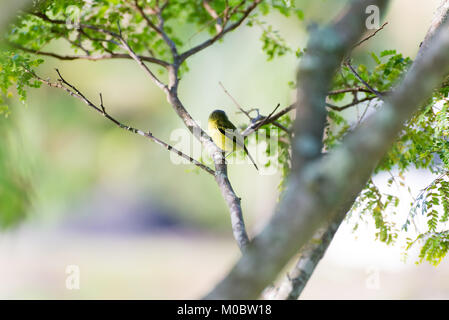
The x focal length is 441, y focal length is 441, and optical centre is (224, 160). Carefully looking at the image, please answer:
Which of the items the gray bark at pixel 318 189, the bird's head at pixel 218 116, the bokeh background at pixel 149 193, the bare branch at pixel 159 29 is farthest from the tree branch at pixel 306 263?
the bokeh background at pixel 149 193

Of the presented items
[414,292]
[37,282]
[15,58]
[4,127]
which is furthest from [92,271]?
[4,127]

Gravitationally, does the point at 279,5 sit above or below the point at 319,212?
above

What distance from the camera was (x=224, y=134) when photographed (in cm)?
183

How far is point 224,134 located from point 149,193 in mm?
6148

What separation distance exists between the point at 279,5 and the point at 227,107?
12.2ft

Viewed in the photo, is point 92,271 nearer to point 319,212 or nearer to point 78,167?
point 78,167

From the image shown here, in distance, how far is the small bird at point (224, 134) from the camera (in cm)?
180

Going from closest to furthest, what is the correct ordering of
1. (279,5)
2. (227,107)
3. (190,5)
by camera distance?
1. (279,5)
2. (190,5)
3. (227,107)

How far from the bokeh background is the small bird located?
261cm

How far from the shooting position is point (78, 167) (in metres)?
6.76

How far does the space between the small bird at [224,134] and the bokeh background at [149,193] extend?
2.61 meters

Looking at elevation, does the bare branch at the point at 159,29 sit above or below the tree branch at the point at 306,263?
above

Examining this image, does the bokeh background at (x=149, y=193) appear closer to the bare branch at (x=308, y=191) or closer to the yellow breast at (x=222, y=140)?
the yellow breast at (x=222, y=140)

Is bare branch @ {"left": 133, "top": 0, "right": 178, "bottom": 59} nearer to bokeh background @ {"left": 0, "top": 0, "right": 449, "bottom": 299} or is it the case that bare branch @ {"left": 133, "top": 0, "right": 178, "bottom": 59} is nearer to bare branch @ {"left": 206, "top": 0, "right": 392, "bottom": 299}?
bare branch @ {"left": 206, "top": 0, "right": 392, "bottom": 299}
